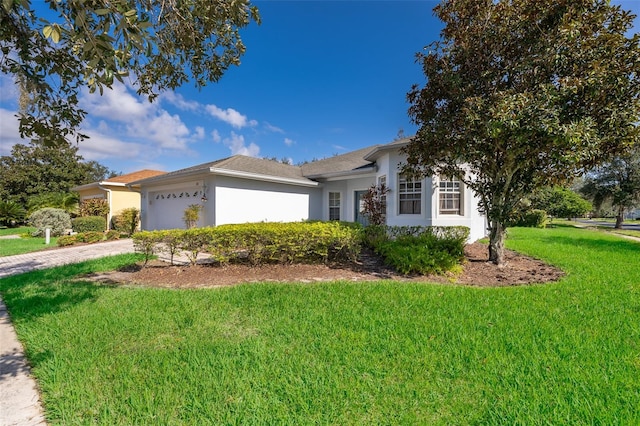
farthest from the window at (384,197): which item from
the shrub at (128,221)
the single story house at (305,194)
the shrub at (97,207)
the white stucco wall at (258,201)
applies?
the shrub at (97,207)

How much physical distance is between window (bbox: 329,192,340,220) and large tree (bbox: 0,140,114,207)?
27076 millimetres

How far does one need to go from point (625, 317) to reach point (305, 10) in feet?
35.5

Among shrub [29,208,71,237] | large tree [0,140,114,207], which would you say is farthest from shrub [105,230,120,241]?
large tree [0,140,114,207]

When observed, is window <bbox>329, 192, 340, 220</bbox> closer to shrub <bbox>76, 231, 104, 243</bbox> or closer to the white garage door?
the white garage door

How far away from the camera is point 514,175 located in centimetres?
702

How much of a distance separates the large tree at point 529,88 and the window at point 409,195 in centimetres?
439

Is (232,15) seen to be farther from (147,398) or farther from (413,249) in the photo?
(413,249)

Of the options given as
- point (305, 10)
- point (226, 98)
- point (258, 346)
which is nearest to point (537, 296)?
point (258, 346)

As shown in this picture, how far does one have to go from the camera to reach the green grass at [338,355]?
7.55 feet

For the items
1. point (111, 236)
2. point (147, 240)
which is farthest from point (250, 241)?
point (111, 236)

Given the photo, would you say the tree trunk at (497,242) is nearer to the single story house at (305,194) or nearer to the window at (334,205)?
the single story house at (305,194)

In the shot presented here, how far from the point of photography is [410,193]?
11.5 metres

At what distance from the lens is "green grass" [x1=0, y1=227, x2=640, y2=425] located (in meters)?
2.30

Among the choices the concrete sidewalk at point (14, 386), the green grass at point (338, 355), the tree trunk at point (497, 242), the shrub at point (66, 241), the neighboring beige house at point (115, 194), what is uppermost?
the neighboring beige house at point (115, 194)
